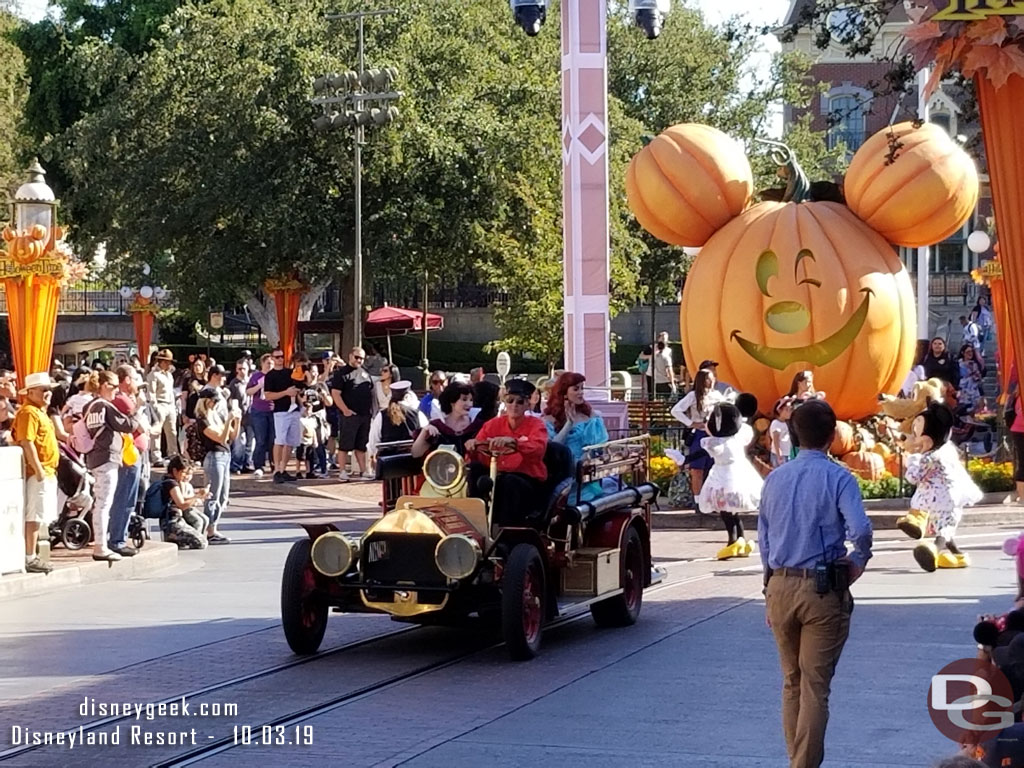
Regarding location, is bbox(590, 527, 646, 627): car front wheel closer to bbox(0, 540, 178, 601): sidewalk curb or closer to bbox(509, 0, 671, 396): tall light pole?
bbox(0, 540, 178, 601): sidewalk curb

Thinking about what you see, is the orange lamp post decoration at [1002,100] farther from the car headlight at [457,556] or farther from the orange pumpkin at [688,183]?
the orange pumpkin at [688,183]

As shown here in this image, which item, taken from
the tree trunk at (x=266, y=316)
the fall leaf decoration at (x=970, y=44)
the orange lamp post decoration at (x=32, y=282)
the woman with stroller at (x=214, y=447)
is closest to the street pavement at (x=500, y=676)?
the woman with stroller at (x=214, y=447)

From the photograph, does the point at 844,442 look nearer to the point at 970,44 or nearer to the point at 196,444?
the point at 196,444

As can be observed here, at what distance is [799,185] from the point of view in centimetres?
2103

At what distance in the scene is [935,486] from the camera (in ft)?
44.4

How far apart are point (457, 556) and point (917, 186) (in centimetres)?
1164

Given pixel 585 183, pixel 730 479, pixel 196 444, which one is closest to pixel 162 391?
pixel 196 444

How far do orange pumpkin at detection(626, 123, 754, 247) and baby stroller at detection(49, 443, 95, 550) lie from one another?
835 cm

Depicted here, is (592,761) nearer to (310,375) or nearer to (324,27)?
(310,375)

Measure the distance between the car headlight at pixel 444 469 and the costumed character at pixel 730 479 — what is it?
4.83m

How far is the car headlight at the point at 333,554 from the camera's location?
997cm

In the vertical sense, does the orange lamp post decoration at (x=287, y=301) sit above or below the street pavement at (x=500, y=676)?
above

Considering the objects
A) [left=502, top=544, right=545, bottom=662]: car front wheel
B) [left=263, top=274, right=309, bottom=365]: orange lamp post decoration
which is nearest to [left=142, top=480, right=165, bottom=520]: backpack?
[left=502, top=544, right=545, bottom=662]: car front wheel

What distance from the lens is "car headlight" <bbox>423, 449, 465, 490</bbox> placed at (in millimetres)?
10484
